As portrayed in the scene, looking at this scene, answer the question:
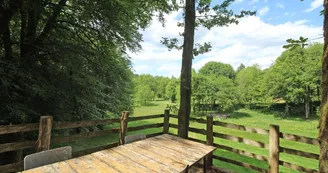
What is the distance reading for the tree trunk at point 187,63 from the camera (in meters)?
4.16

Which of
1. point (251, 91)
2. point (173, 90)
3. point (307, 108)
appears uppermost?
point (251, 91)

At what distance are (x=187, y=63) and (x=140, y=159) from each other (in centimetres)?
266

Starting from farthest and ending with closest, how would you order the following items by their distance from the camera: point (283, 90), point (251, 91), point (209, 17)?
point (251, 91) < point (283, 90) < point (209, 17)

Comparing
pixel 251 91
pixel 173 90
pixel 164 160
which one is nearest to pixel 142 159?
pixel 164 160

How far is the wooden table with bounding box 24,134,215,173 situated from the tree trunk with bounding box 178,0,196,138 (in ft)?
4.86

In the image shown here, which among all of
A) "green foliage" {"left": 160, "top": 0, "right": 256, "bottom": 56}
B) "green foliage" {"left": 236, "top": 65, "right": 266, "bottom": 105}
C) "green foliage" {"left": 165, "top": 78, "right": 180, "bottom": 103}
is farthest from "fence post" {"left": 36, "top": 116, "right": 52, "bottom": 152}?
"green foliage" {"left": 236, "top": 65, "right": 266, "bottom": 105}

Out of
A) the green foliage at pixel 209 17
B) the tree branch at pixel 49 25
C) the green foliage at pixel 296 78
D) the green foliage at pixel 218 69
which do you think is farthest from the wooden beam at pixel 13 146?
the green foliage at pixel 218 69

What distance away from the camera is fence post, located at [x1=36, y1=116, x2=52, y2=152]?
254 cm

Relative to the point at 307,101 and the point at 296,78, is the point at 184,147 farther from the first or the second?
the point at 307,101

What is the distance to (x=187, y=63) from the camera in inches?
166

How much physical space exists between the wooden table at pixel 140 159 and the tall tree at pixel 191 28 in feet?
4.96

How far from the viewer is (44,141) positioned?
2.58 meters

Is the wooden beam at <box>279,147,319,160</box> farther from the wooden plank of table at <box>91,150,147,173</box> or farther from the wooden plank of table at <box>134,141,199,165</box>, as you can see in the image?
the wooden plank of table at <box>91,150,147,173</box>

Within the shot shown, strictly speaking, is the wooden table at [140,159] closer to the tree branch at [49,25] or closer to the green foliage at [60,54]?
the green foliage at [60,54]
